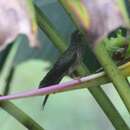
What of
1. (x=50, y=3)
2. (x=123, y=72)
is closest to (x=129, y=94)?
(x=123, y=72)

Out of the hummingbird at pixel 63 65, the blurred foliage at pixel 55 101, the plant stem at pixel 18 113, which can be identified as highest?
the hummingbird at pixel 63 65

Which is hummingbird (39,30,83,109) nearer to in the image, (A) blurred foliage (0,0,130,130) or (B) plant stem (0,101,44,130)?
(B) plant stem (0,101,44,130)

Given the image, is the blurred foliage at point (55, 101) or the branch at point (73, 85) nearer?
the branch at point (73, 85)

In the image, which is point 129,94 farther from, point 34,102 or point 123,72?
point 34,102

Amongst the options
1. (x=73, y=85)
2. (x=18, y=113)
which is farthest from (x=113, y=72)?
(x=18, y=113)

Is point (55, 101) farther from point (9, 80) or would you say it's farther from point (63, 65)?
point (63, 65)

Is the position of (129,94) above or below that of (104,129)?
above

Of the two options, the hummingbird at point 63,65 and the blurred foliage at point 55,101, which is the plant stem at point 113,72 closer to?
the hummingbird at point 63,65

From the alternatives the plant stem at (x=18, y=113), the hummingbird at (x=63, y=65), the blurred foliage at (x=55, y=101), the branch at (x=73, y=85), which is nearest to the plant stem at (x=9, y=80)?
the blurred foliage at (x=55, y=101)
